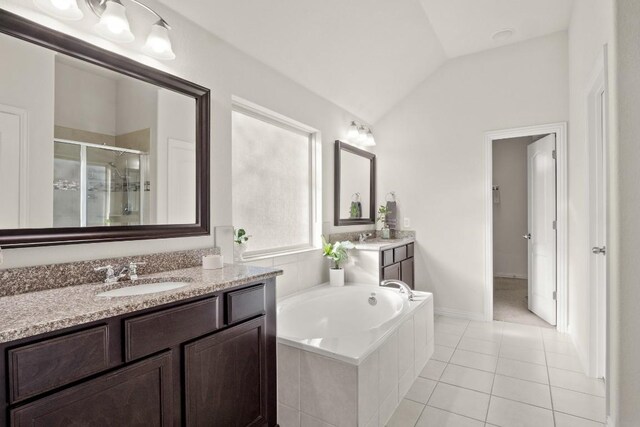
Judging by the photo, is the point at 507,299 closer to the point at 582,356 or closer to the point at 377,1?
the point at 582,356

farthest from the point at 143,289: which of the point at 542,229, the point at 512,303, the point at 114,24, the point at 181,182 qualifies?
the point at 512,303

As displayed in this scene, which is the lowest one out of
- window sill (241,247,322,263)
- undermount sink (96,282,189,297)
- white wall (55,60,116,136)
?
undermount sink (96,282,189,297)

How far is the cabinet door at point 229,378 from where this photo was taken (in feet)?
4.44

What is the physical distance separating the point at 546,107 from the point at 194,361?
3848 mm

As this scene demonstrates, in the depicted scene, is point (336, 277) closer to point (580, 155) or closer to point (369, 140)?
point (369, 140)

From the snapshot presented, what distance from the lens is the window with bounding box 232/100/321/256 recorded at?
2.50 metres

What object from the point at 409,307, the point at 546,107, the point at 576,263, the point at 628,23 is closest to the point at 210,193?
the point at 409,307

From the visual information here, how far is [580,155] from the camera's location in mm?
2717

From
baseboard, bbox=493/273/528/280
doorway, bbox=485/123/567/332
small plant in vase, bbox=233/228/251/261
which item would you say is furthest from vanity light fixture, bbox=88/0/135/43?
baseboard, bbox=493/273/528/280

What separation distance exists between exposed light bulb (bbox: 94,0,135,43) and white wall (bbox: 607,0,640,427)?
7.65ft

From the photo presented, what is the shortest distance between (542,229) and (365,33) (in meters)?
2.75

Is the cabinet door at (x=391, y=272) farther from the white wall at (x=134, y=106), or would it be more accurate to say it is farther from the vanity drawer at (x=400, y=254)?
the white wall at (x=134, y=106)

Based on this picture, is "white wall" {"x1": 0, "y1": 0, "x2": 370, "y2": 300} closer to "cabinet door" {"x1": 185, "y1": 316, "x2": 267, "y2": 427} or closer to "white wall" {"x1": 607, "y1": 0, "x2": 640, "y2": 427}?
"cabinet door" {"x1": 185, "y1": 316, "x2": 267, "y2": 427}

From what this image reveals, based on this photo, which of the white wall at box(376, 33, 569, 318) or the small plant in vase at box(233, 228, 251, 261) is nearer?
the small plant in vase at box(233, 228, 251, 261)
